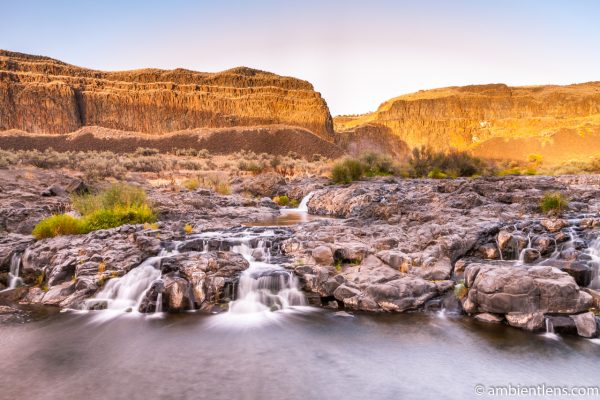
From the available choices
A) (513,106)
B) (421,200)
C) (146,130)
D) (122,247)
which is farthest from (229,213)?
(513,106)

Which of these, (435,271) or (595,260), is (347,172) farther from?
(595,260)

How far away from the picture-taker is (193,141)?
6016 cm

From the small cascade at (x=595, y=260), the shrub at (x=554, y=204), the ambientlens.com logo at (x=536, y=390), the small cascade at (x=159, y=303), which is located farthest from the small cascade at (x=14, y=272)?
the shrub at (x=554, y=204)

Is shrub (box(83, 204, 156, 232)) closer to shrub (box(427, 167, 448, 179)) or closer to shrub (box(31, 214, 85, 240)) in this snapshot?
shrub (box(31, 214, 85, 240))

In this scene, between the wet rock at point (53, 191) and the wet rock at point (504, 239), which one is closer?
the wet rock at point (504, 239)

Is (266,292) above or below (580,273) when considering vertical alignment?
below

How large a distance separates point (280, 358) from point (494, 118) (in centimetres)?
9013

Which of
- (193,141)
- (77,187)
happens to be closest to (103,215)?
(77,187)

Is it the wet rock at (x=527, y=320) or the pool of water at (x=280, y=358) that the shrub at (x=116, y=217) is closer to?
the pool of water at (x=280, y=358)

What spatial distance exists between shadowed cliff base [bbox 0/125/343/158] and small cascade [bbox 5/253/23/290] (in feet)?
156

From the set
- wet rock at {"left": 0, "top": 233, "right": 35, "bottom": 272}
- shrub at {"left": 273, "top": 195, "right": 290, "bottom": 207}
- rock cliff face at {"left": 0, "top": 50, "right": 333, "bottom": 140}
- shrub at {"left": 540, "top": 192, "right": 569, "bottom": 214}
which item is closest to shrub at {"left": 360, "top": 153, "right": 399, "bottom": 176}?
shrub at {"left": 273, "top": 195, "right": 290, "bottom": 207}

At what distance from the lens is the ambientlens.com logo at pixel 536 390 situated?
17.4 ft

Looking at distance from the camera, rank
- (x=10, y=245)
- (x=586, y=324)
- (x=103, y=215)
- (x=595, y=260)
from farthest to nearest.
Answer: (x=103, y=215) → (x=10, y=245) → (x=595, y=260) → (x=586, y=324)

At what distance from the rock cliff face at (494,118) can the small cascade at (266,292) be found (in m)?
68.4
